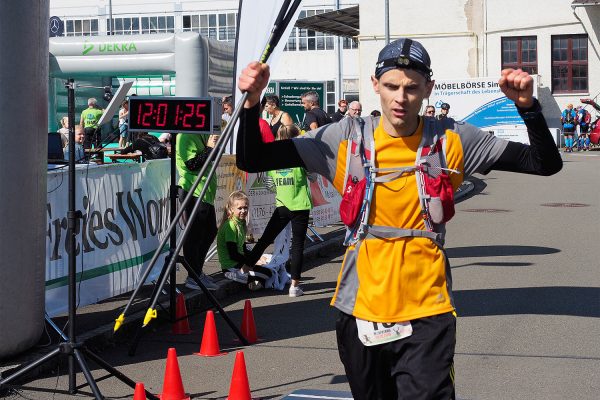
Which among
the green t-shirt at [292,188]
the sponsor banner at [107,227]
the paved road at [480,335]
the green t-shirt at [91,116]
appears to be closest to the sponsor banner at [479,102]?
the green t-shirt at [91,116]

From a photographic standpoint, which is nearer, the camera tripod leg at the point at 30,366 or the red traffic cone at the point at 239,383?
the red traffic cone at the point at 239,383

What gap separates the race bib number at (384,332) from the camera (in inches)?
158

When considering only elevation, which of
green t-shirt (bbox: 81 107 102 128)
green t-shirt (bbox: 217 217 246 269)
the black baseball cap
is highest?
green t-shirt (bbox: 81 107 102 128)

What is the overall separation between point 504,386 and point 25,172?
3561 millimetres

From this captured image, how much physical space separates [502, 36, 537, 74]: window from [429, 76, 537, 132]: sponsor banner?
283 inches

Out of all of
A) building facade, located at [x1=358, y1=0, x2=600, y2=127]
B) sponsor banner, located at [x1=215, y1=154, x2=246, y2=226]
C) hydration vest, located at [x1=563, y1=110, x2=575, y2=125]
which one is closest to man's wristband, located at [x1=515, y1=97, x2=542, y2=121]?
sponsor banner, located at [x1=215, y1=154, x2=246, y2=226]

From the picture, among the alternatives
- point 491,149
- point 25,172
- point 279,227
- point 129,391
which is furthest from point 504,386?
point 279,227

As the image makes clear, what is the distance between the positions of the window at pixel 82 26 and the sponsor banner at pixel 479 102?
45.1m

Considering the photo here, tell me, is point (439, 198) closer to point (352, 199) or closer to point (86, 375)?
point (352, 199)

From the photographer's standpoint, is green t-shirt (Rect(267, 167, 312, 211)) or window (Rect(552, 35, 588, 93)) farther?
window (Rect(552, 35, 588, 93))

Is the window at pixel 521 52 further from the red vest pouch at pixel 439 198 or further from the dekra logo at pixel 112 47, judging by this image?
the red vest pouch at pixel 439 198

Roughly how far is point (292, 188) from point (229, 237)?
86cm

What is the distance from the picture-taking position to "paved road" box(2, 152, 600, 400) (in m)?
7.10

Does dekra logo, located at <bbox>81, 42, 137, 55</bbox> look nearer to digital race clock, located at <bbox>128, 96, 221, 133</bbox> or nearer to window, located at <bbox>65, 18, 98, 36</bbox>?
digital race clock, located at <bbox>128, 96, 221, 133</bbox>
